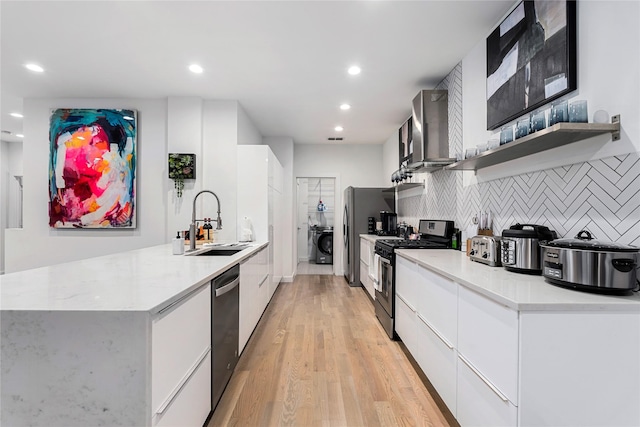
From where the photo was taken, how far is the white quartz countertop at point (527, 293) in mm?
1118

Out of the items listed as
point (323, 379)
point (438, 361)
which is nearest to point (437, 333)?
point (438, 361)

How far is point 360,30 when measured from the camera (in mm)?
2357

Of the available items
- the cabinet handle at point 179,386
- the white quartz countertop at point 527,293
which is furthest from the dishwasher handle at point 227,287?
the white quartz countertop at point 527,293

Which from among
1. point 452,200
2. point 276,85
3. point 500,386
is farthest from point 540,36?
point 276,85

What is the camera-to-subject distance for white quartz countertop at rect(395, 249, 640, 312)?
1.12m

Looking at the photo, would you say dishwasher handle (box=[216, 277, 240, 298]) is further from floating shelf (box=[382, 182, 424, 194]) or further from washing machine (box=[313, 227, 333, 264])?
washing machine (box=[313, 227, 333, 264])

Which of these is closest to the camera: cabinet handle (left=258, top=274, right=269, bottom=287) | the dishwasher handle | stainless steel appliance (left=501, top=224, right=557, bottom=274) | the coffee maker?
stainless steel appliance (left=501, top=224, right=557, bottom=274)

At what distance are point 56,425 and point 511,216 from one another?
262 cm

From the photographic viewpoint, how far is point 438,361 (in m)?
1.87

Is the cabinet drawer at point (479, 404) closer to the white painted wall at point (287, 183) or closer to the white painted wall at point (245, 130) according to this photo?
the white painted wall at point (245, 130)

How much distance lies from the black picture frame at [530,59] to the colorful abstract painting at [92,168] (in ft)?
13.1

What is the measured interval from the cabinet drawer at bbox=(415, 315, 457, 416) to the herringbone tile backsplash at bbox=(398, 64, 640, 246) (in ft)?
3.04

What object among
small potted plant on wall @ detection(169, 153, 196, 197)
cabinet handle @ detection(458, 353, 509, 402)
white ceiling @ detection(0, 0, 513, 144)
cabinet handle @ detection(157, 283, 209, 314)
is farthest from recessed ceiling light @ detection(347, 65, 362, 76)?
cabinet handle @ detection(458, 353, 509, 402)

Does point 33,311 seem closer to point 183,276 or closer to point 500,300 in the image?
point 183,276
